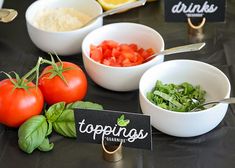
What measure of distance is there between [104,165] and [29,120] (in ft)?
0.54

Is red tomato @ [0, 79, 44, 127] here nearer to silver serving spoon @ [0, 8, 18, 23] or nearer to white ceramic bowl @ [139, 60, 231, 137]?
white ceramic bowl @ [139, 60, 231, 137]

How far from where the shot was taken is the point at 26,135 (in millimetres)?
849

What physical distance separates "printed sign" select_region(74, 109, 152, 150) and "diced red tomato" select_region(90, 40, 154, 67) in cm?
22

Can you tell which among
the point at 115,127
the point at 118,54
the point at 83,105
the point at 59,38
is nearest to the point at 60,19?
the point at 59,38

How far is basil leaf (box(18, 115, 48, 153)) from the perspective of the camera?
0.85m

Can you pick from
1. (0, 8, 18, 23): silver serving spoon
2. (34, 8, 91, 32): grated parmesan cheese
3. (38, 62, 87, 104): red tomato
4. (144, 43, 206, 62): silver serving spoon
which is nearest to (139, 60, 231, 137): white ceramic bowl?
(144, 43, 206, 62): silver serving spoon

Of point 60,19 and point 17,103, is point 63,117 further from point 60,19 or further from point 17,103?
point 60,19

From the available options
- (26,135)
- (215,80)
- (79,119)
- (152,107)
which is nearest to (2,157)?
(26,135)

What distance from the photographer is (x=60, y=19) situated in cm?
115

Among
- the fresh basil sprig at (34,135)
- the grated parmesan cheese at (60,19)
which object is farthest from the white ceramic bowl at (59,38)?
the fresh basil sprig at (34,135)

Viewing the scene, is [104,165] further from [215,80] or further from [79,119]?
[215,80]

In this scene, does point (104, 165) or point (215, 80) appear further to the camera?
point (215, 80)

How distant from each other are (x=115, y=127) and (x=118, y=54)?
0.26 metres

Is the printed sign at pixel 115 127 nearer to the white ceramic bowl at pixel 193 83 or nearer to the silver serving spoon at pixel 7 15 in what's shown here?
the white ceramic bowl at pixel 193 83
